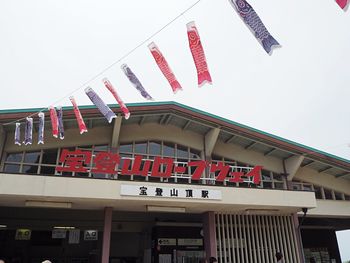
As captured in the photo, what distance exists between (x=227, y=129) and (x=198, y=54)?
7184 millimetres

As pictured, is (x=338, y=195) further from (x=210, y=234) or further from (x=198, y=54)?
(x=198, y=54)

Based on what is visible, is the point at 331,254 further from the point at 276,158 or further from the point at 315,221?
the point at 276,158

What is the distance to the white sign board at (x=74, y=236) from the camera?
15.5m

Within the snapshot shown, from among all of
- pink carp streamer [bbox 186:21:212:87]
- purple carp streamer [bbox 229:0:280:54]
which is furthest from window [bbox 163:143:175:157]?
purple carp streamer [bbox 229:0:280:54]

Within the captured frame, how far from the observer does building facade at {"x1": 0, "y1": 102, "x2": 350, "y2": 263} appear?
37.6ft

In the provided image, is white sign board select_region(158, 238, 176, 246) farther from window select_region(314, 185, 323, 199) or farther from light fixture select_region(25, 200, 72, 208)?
window select_region(314, 185, 323, 199)

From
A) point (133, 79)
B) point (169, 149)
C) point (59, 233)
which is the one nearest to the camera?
point (133, 79)

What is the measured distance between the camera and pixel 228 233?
43.3ft

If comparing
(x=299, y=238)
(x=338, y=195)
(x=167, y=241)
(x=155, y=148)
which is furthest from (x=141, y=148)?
(x=338, y=195)

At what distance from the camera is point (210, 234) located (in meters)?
12.5

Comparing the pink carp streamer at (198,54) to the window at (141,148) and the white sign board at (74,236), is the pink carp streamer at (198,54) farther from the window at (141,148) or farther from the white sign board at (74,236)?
the white sign board at (74,236)

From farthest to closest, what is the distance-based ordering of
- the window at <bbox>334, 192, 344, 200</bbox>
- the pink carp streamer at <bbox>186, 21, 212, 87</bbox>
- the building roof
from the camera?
1. the window at <bbox>334, 192, 344, 200</bbox>
2. the building roof
3. the pink carp streamer at <bbox>186, 21, 212, 87</bbox>

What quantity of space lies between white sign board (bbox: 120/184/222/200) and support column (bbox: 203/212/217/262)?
1.17 m

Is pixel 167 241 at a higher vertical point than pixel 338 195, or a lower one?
lower
